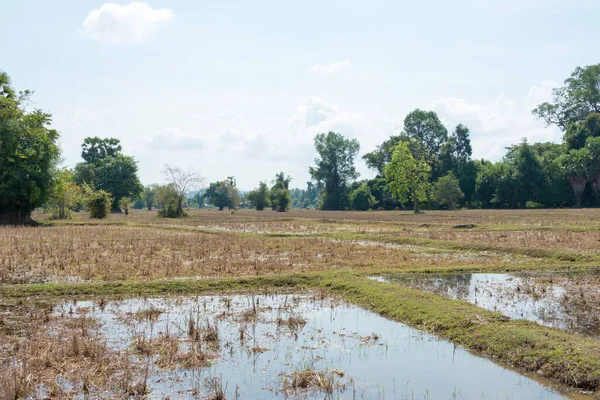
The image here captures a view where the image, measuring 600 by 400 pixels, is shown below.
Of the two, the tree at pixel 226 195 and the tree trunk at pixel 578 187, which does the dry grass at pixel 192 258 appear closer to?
the tree trunk at pixel 578 187

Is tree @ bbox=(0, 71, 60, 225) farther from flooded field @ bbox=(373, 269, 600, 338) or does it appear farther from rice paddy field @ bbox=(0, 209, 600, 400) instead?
flooded field @ bbox=(373, 269, 600, 338)

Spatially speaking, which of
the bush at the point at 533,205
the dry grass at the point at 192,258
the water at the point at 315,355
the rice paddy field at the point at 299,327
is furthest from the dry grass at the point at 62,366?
the bush at the point at 533,205

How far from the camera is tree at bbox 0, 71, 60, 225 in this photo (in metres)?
36.2

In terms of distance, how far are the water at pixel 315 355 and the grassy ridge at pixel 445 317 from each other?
325 mm

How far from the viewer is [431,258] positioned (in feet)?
58.9

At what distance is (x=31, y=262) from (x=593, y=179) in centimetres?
6175

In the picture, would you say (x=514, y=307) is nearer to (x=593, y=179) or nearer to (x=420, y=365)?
(x=420, y=365)

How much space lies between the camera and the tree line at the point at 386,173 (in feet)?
123

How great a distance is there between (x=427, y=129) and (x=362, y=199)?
18938 millimetres

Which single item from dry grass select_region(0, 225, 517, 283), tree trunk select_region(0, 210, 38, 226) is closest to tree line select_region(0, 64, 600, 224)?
tree trunk select_region(0, 210, 38, 226)

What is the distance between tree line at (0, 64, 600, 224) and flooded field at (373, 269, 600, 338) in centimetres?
3203

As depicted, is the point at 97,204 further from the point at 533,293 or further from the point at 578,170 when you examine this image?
the point at 578,170

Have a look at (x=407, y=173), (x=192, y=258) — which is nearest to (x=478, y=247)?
(x=192, y=258)

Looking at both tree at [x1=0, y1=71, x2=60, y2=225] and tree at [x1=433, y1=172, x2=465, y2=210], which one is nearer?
tree at [x1=0, y1=71, x2=60, y2=225]
